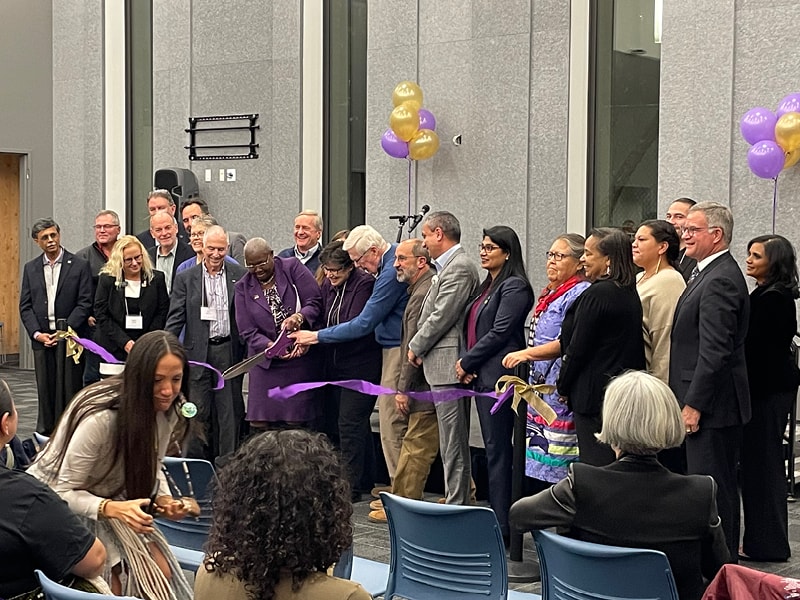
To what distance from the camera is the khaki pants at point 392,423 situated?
22.1 ft

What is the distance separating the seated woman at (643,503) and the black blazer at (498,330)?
265 centimetres

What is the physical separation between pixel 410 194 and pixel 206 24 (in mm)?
3644

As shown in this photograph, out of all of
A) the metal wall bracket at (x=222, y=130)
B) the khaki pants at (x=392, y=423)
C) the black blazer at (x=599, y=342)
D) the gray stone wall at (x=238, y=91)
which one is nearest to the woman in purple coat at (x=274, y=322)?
the khaki pants at (x=392, y=423)

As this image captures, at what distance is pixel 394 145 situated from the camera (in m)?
10.8

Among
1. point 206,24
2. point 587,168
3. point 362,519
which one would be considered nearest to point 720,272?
point 362,519

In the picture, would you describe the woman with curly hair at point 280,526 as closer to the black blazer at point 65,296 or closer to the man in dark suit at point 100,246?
the man in dark suit at point 100,246

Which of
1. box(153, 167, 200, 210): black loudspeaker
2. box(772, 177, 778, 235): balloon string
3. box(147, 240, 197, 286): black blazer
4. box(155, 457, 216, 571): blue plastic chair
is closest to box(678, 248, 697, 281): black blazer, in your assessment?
box(772, 177, 778, 235): balloon string

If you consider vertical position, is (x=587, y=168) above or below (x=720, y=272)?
above

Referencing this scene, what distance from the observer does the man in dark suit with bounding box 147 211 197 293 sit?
8.54 meters

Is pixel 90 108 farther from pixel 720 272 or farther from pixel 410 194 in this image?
pixel 720 272

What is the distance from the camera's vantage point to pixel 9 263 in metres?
15.4

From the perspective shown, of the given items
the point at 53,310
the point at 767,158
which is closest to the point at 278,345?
the point at 53,310

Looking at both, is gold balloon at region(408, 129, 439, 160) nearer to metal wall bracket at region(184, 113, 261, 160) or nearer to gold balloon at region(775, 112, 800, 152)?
metal wall bracket at region(184, 113, 261, 160)

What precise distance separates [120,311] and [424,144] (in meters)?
3.85
